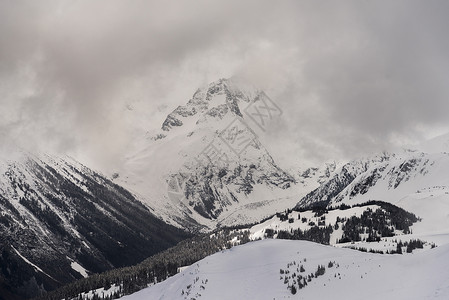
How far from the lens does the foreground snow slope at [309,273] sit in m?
47.3

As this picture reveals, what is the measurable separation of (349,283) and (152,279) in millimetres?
129519

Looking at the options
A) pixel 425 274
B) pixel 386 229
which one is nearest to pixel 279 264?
pixel 425 274

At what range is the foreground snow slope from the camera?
155 feet

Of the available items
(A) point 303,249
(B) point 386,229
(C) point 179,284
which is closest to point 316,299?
(A) point 303,249

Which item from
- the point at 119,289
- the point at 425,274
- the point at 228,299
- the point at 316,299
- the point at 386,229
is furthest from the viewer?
the point at 386,229

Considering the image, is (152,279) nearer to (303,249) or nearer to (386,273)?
(303,249)

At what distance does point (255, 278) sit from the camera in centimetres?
6681

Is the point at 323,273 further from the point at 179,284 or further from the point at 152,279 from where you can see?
the point at 152,279

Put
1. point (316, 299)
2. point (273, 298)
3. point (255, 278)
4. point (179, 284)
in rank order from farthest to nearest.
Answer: point (179, 284) → point (255, 278) → point (273, 298) → point (316, 299)

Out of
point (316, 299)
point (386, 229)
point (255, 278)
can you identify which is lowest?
point (316, 299)

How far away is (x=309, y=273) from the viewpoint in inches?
2457

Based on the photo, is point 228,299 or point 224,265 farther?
point 224,265

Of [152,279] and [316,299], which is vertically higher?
[152,279]

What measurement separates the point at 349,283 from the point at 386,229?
154153mm
